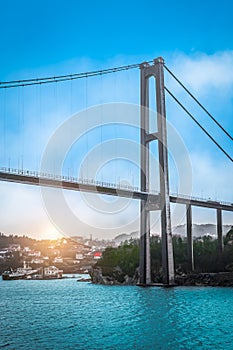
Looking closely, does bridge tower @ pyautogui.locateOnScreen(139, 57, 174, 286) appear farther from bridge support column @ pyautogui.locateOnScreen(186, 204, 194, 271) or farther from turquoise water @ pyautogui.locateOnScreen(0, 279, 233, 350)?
turquoise water @ pyautogui.locateOnScreen(0, 279, 233, 350)

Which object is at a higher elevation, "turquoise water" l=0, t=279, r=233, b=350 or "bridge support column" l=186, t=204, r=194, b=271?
"bridge support column" l=186, t=204, r=194, b=271

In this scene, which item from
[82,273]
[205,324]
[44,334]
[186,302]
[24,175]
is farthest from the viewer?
[82,273]

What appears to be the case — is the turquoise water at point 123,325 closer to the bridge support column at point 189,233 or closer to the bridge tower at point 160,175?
the bridge tower at point 160,175

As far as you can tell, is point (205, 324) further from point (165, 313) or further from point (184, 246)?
point (184, 246)

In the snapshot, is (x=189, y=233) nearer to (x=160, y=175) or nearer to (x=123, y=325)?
(x=160, y=175)

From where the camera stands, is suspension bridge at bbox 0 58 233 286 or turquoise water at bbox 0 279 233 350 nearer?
turquoise water at bbox 0 279 233 350

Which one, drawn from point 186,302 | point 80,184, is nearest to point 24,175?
point 80,184
